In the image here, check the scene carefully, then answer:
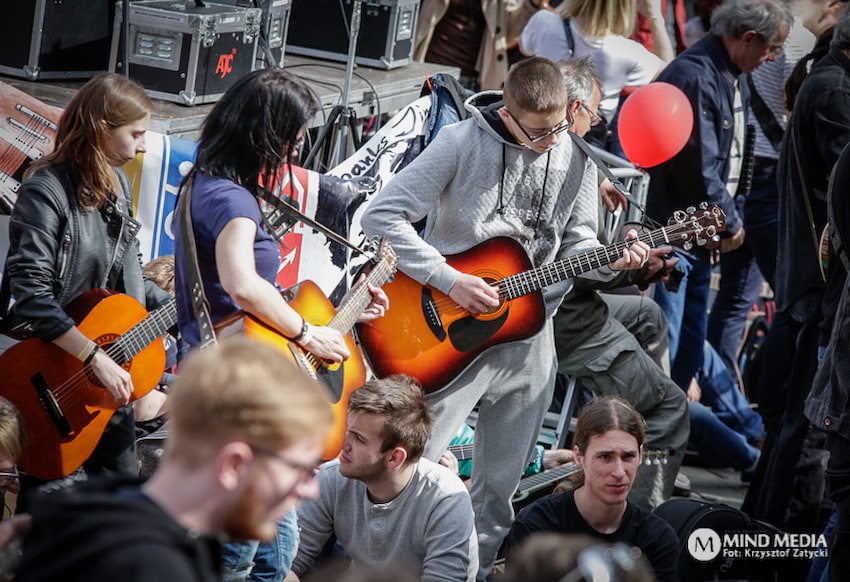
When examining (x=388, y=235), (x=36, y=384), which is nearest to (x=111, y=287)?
(x=36, y=384)

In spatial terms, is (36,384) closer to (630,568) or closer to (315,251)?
(315,251)

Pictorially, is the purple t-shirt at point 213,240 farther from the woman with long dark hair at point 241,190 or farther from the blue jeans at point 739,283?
the blue jeans at point 739,283

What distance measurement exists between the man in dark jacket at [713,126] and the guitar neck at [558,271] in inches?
58.0

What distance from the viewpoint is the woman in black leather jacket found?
3.69 m

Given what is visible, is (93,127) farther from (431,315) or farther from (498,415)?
(498,415)

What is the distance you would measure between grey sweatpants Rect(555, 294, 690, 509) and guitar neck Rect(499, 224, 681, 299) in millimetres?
822

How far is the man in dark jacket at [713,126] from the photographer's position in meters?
5.84

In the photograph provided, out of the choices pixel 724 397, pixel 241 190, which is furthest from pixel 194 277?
pixel 724 397

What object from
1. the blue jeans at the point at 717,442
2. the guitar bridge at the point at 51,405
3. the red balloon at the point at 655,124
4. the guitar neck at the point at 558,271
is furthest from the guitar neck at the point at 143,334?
the blue jeans at the point at 717,442

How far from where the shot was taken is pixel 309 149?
6285 millimetres

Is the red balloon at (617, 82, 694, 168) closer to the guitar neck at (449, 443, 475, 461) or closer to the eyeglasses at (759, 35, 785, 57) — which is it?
the eyeglasses at (759, 35, 785, 57)

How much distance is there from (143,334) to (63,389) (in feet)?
1.11

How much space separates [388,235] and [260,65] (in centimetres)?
227

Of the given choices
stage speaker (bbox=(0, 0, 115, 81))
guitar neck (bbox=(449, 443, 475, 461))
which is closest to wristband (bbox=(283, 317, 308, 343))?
guitar neck (bbox=(449, 443, 475, 461))
